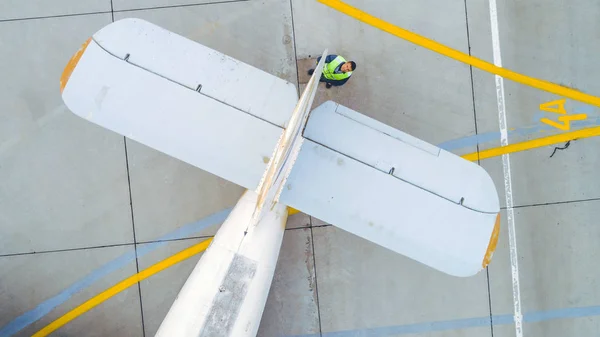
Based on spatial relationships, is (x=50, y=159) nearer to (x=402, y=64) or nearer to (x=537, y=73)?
(x=402, y=64)

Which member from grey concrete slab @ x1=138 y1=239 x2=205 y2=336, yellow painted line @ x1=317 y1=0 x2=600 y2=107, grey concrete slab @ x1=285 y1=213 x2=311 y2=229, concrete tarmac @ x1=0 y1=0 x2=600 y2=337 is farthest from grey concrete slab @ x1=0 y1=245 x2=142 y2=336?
yellow painted line @ x1=317 y1=0 x2=600 y2=107

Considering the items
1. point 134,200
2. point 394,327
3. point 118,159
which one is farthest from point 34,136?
point 394,327

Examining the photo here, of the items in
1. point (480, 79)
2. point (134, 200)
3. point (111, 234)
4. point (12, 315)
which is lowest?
point (12, 315)

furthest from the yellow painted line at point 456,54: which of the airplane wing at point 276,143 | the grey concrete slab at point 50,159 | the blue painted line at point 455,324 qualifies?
the grey concrete slab at point 50,159

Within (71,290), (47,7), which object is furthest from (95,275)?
(47,7)

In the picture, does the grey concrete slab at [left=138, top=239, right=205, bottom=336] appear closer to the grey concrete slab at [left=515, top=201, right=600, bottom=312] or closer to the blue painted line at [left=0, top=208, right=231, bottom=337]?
the blue painted line at [left=0, top=208, right=231, bottom=337]

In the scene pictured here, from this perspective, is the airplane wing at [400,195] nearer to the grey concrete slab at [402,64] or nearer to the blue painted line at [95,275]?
the grey concrete slab at [402,64]

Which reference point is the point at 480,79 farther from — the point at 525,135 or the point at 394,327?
the point at 394,327
